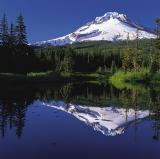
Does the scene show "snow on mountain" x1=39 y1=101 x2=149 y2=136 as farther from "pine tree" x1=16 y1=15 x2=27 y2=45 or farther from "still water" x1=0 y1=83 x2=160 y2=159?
"pine tree" x1=16 y1=15 x2=27 y2=45

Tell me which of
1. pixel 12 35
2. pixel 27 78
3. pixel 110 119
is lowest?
pixel 110 119

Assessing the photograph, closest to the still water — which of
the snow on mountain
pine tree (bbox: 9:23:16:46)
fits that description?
the snow on mountain

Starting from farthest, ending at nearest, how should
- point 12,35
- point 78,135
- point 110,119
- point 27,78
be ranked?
point 12,35 < point 27,78 < point 110,119 < point 78,135

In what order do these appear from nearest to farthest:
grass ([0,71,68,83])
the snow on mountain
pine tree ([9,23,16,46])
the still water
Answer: the still water → the snow on mountain → grass ([0,71,68,83]) → pine tree ([9,23,16,46])

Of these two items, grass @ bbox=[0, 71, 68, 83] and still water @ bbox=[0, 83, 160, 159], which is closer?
still water @ bbox=[0, 83, 160, 159]

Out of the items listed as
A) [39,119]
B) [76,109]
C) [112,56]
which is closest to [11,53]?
[76,109]

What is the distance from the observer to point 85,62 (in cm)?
15875

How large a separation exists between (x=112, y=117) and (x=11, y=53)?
2611 inches

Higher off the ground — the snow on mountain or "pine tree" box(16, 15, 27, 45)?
"pine tree" box(16, 15, 27, 45)

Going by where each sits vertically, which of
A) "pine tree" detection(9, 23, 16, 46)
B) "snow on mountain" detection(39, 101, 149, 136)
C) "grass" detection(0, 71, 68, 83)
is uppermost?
"pine tree" detection(9, 23, 16, 46)

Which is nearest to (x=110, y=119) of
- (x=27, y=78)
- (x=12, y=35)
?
(x=27, y=78)

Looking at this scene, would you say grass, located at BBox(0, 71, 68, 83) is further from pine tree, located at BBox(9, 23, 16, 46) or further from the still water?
the still water

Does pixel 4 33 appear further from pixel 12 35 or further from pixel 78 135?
pixel 78 135

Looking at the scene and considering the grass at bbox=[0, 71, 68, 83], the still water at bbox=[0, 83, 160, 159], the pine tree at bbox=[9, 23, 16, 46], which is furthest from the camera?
the pine tree at bbox=[9, 23, 16, 46]
